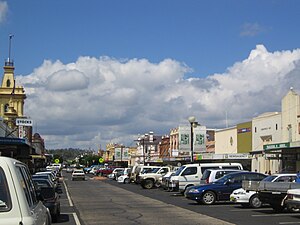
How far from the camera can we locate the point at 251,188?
2152 cm

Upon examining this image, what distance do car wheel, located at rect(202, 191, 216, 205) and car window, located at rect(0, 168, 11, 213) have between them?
20.3m

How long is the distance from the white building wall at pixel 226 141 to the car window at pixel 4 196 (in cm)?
7124

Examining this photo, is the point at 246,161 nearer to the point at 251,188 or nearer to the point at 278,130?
the point at 278,130

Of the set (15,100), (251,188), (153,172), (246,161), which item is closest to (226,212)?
(251,188)

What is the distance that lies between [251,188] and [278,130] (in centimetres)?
4086

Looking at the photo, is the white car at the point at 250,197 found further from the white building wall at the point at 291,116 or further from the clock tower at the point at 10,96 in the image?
the clock tower at the point at 10,96

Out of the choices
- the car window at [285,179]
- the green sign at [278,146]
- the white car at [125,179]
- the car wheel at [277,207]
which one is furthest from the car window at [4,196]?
the white car at [125,179]

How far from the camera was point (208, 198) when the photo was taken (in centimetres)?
2548

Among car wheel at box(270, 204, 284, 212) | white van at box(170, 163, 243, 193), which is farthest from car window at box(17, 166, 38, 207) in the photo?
white van at box(170, 163, 243, 193)

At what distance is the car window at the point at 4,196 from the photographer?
5648 millimetres

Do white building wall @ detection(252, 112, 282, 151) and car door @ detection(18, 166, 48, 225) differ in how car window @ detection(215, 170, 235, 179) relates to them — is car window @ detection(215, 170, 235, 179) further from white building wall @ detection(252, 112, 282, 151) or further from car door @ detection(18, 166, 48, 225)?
white building wall @ detection(252, 112, 282, 151)

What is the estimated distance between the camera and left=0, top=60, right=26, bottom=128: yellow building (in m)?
96.3

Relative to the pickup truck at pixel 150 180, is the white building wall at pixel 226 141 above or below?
above

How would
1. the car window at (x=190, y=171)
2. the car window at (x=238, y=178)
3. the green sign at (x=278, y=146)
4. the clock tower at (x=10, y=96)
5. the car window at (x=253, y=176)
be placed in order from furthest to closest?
the clock tower at (x=10, y=96)
the green sign at (x=278, y=146)
the car window at (x=190, y=171)
the car window at (x=253, y=176)
the car window at (x=238, y=178)
